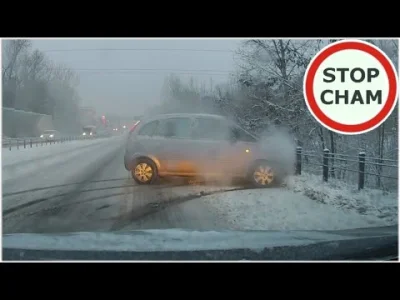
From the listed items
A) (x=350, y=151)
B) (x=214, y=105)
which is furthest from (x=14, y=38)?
(x=350, y=151)

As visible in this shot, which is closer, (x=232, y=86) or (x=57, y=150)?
(x=232, y=86)

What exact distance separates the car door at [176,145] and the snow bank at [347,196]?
1.26m

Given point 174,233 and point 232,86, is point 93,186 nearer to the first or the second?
point 174,233

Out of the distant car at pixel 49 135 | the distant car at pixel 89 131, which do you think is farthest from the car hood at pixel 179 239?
the distant car at pixel 49 135

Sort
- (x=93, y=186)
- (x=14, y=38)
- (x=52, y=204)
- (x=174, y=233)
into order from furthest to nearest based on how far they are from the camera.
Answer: (x=93, y=186)
(x=52, y=204)
(x=174, y=233)
(x=14, y=38)

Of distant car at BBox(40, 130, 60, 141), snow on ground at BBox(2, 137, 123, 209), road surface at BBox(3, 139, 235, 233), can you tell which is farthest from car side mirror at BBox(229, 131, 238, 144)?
distant car at BBox(40, 130, 60, 141)

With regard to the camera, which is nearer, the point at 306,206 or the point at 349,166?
the point at 306,206

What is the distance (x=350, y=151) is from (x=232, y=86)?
147cm

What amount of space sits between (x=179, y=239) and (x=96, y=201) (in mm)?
1377

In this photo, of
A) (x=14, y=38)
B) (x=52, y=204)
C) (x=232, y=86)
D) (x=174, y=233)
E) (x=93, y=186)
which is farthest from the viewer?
(x=93, y=186)

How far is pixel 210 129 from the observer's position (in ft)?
16.6

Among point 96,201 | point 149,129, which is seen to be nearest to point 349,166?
point 149,129

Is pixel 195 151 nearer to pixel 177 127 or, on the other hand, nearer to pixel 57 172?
pixel 177 127

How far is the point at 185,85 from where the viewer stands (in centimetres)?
477
